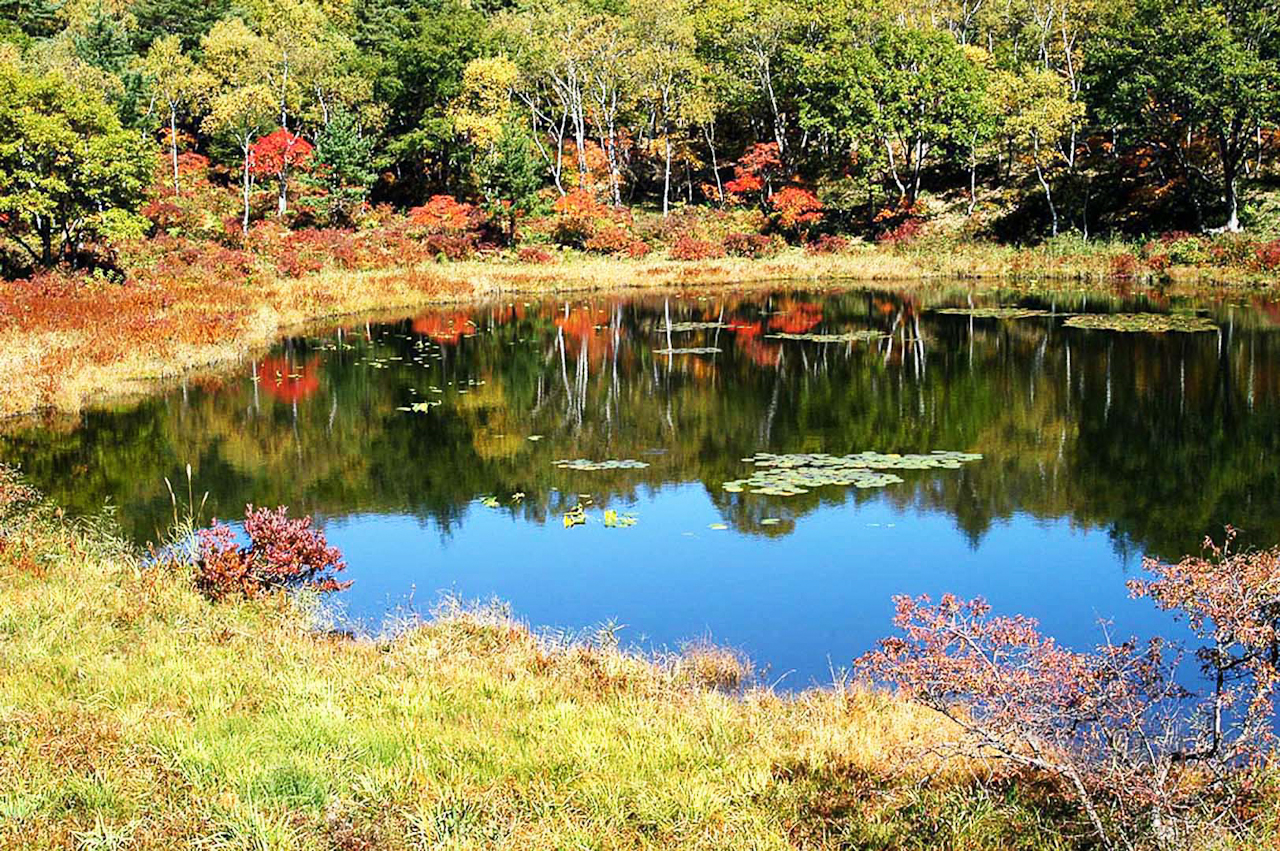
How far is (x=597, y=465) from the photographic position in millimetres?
17688

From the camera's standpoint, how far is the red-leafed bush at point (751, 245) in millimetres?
56188

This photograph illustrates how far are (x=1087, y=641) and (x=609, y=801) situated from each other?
585 cm

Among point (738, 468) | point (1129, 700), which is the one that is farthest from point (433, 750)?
point (738, 468)

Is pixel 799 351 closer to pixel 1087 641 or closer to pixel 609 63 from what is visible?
pixel 1087 641

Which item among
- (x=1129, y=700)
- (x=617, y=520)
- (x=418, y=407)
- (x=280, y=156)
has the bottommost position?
(x=617, y=520)

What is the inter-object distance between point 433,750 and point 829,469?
10866mm

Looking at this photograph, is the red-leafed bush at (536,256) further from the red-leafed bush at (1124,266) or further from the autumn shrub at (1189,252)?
the autumn shrub at (1189,252)

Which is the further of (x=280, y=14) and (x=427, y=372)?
(x=280, y=14)

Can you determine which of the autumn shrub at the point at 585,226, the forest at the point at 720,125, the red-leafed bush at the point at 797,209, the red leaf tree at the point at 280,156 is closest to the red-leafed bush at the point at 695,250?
the forest at the point at 720,125

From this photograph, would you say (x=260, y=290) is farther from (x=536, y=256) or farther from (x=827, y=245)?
(x=827, y=245)

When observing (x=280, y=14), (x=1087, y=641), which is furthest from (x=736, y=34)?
(x=1087, y=641)

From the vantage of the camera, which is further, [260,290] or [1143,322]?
[260,290]

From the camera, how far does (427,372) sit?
90.6ft

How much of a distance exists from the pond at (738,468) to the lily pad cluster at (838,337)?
1.91 ft
